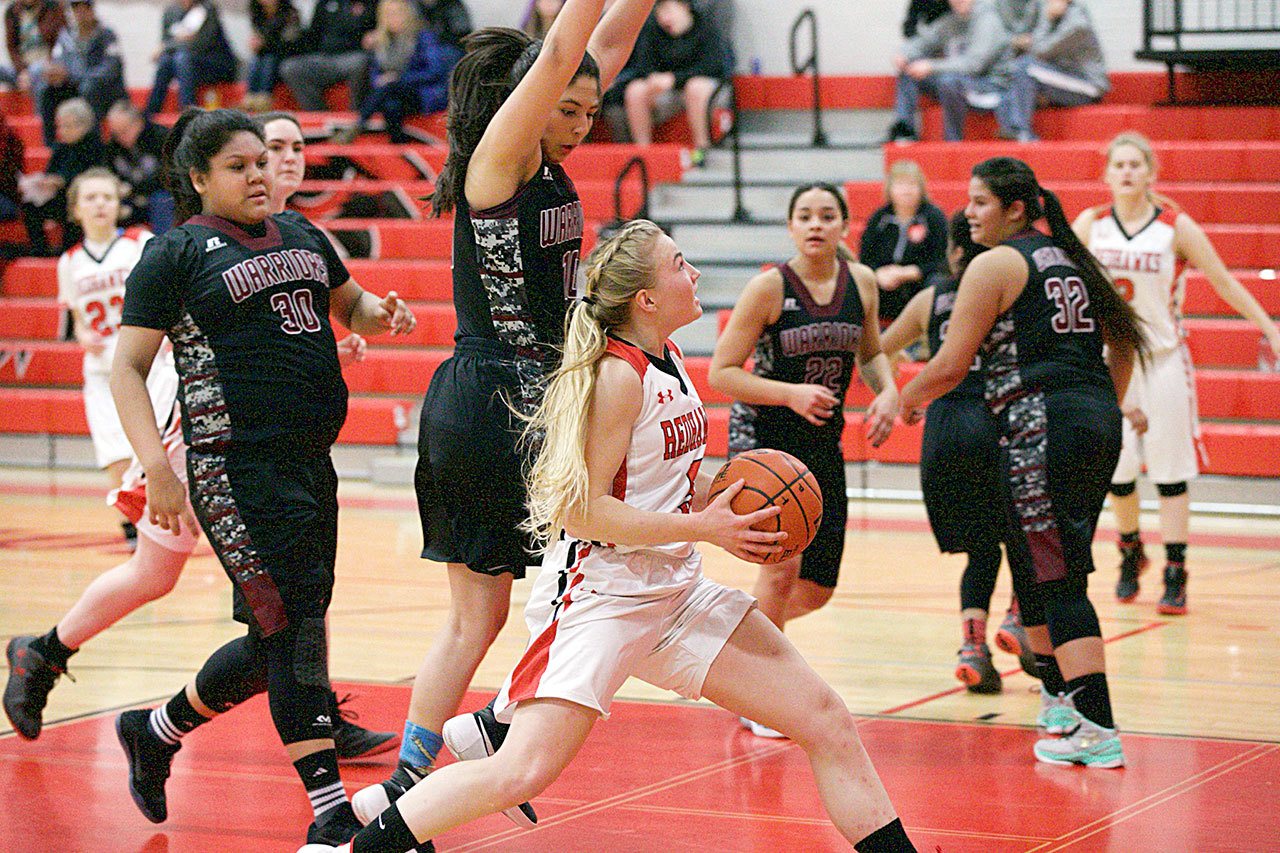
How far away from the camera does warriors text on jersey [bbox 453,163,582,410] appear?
3762 mm

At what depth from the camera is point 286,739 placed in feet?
12.8

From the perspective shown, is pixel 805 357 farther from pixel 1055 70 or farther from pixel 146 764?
pixel 1055 70

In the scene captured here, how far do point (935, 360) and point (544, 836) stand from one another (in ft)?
5.87

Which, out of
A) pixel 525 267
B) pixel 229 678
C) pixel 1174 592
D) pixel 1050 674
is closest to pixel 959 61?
pixel 1174 592

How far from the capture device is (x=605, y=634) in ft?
10.7

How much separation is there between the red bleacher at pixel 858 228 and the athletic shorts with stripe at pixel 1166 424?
250cm

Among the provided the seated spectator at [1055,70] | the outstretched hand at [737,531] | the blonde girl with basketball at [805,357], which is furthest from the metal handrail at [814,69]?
the outstretched hand at [737,531]

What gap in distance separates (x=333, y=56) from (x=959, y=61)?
18.8 feet

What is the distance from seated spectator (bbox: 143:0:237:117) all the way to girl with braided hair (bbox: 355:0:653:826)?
12.6 m

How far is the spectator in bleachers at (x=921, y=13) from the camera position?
13.1 metres

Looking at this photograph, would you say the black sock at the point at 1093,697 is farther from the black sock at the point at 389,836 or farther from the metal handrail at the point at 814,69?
the metal handrail at the point at 814,69

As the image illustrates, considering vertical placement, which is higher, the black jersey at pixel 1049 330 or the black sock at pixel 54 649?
the black jersey at pixel 1049 330

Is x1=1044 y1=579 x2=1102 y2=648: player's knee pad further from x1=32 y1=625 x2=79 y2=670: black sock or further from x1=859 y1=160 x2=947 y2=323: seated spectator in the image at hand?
x1=859 y1=160 x2=947 y2=323: seated spectator

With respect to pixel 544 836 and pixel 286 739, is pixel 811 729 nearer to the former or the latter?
pixel 544 836
